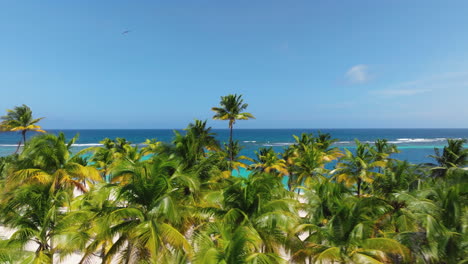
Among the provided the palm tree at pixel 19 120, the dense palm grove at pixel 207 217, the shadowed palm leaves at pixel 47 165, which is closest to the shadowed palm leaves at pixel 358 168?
the dense palm grove at pixel 207 217

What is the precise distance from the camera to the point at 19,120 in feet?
99.1

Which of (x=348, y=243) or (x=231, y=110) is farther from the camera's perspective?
(x=231, y=110)

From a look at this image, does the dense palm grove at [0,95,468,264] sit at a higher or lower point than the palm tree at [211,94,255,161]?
lower

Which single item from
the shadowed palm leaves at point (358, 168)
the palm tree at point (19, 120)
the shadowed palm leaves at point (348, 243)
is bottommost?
the shadowed palm leaves at point (348, 243)

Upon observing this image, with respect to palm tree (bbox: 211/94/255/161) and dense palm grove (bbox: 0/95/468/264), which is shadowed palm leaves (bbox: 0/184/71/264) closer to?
dense palm grove (bbox: 0/95/468/264)

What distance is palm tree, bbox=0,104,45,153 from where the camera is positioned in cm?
2934

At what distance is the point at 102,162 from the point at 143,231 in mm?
23644

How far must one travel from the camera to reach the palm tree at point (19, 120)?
96.3 ft

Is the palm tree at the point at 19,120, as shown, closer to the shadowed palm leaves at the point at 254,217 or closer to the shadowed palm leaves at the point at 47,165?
the shadowed palm leaves at the point at 47,165

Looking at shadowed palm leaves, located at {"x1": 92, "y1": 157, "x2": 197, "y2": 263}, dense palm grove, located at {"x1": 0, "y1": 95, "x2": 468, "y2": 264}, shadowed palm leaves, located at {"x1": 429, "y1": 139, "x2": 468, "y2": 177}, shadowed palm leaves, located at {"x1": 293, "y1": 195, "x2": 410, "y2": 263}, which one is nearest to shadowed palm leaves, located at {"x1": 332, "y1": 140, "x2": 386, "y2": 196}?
dense palm grove, located at {"x1": 0, "y1": 95, "x2": 468, "y2": 264}

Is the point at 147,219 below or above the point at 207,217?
above

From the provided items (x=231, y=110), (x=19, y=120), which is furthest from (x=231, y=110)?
(x=19, y=120)

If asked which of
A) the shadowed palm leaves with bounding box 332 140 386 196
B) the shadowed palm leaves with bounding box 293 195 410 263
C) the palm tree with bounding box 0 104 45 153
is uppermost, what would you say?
the palm tree with bounding box 0 104 45 153

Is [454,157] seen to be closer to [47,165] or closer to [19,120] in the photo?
[47,165]
